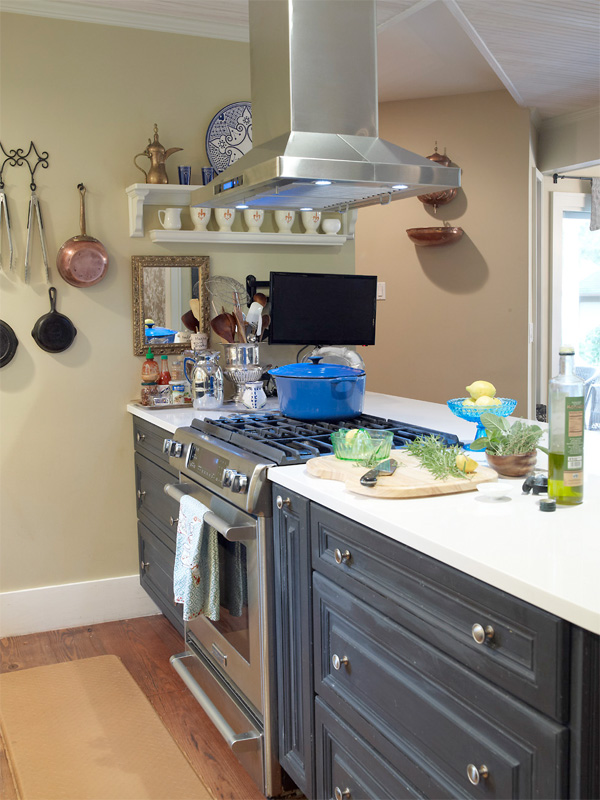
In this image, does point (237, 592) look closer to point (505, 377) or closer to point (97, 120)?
point (97, 120)

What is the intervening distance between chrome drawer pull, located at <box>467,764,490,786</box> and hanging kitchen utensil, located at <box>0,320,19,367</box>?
2534 millimetres

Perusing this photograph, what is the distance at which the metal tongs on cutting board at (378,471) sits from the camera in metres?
1.59

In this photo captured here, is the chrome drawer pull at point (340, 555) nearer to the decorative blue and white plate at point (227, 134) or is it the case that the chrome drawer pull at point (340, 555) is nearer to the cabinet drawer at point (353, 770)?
the cabinet drawer at point (353, 770)

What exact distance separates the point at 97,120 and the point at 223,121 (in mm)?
548

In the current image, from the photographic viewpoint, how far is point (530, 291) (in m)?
4.88

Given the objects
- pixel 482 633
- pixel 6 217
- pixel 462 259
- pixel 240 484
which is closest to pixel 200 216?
pixel 6 217

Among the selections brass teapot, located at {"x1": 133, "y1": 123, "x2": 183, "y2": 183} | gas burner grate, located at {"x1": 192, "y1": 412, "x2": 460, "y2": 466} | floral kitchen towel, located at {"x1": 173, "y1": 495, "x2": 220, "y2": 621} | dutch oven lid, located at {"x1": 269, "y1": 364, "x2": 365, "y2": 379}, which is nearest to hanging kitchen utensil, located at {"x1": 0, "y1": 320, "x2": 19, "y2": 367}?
brass teapot, located at {"x1": 133, "y1": 123, "x2": 183, "y2": 183}

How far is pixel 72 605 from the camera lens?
132 inches

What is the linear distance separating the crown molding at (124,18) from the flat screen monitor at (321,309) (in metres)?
1.14

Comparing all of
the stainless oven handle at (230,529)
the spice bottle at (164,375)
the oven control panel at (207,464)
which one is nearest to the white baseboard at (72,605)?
the spice bottle at (164,375)

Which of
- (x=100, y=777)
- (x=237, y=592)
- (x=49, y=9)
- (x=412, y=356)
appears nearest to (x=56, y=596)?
(x=100, y=777)

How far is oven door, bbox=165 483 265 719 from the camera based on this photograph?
1973mm

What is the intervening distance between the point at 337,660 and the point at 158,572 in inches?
62.8

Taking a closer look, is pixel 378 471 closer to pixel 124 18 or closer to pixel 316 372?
pixel 316 372
